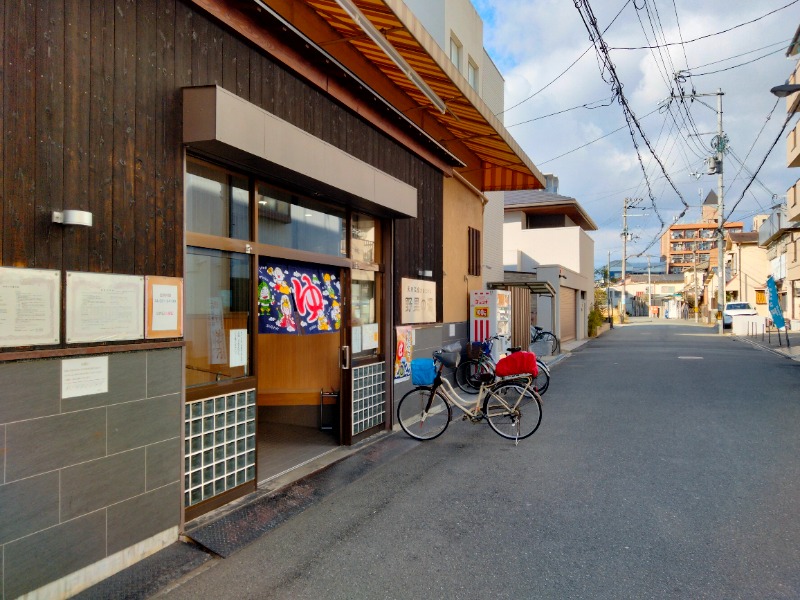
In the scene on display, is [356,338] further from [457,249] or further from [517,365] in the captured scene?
[457,249]

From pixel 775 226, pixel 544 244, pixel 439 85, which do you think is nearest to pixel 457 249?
pixel 439 85

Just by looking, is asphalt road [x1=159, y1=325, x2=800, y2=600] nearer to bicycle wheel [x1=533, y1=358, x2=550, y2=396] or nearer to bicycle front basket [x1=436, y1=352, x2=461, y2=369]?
bicycle front basket [x1=436, y1=352, x2=461, y2=369]

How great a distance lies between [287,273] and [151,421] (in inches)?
98.8

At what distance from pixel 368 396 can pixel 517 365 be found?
2129 millimetres

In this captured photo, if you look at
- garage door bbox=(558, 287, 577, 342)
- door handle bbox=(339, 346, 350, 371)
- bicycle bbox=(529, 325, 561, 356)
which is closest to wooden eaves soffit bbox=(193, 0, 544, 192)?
door handle bbox=(339, 346, 350, 371)

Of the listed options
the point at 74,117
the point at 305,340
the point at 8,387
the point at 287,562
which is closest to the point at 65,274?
the point at 8,387

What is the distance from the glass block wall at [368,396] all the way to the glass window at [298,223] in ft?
5.42

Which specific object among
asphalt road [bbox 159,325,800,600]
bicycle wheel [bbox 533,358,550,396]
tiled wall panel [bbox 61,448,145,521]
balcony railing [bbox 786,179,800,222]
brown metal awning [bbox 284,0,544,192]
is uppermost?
balcony railing [bbox 786,179,800,222]

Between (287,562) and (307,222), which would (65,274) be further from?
(307,222)

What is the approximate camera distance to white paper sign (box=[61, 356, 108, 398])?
3418 mm

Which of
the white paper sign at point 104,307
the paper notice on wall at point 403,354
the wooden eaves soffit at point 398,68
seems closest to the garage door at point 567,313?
the wooden eaves soffit at point 398,68

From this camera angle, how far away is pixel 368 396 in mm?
7621

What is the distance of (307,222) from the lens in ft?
21.4

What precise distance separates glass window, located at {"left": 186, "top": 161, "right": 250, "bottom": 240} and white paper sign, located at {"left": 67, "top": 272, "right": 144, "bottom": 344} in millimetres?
930
